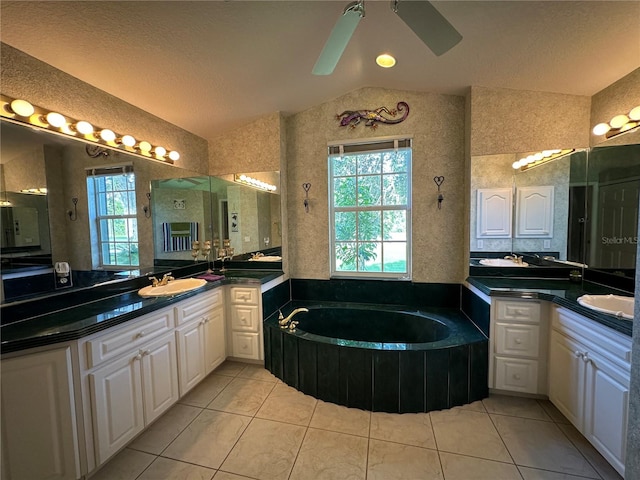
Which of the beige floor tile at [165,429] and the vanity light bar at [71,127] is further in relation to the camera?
the beige floor tile at [165,429]

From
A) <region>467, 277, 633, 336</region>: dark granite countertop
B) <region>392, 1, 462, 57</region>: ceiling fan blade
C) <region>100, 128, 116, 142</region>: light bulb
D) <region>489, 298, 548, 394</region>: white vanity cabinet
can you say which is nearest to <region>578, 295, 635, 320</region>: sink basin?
<region>467, 277, 633, 336</region>: dark granite countertop

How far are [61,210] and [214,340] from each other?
149 cm

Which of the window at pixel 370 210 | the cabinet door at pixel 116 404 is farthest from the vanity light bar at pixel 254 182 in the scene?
the cabinet door at pixel 116 404

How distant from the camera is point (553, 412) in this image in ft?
6.31

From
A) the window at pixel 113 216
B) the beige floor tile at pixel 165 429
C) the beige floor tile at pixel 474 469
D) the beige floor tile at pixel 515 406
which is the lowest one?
the beige floor tile at pixel 515 406

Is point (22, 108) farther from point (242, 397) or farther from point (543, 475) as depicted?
point (543, 475)

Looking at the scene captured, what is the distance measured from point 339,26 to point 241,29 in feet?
2.47

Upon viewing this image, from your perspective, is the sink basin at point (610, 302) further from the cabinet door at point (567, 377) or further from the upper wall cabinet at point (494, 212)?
the upper wall cabinet at point (494, 212)

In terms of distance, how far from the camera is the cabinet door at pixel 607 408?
1.35 meters

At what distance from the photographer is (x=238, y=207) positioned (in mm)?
3137

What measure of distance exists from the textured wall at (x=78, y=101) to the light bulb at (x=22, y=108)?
0.05 m

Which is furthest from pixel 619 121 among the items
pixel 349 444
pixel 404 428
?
pixel 349 444

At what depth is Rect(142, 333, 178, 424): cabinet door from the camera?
68.2 inches

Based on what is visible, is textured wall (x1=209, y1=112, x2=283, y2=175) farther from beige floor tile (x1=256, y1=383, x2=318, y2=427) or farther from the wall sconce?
the wall sconce
